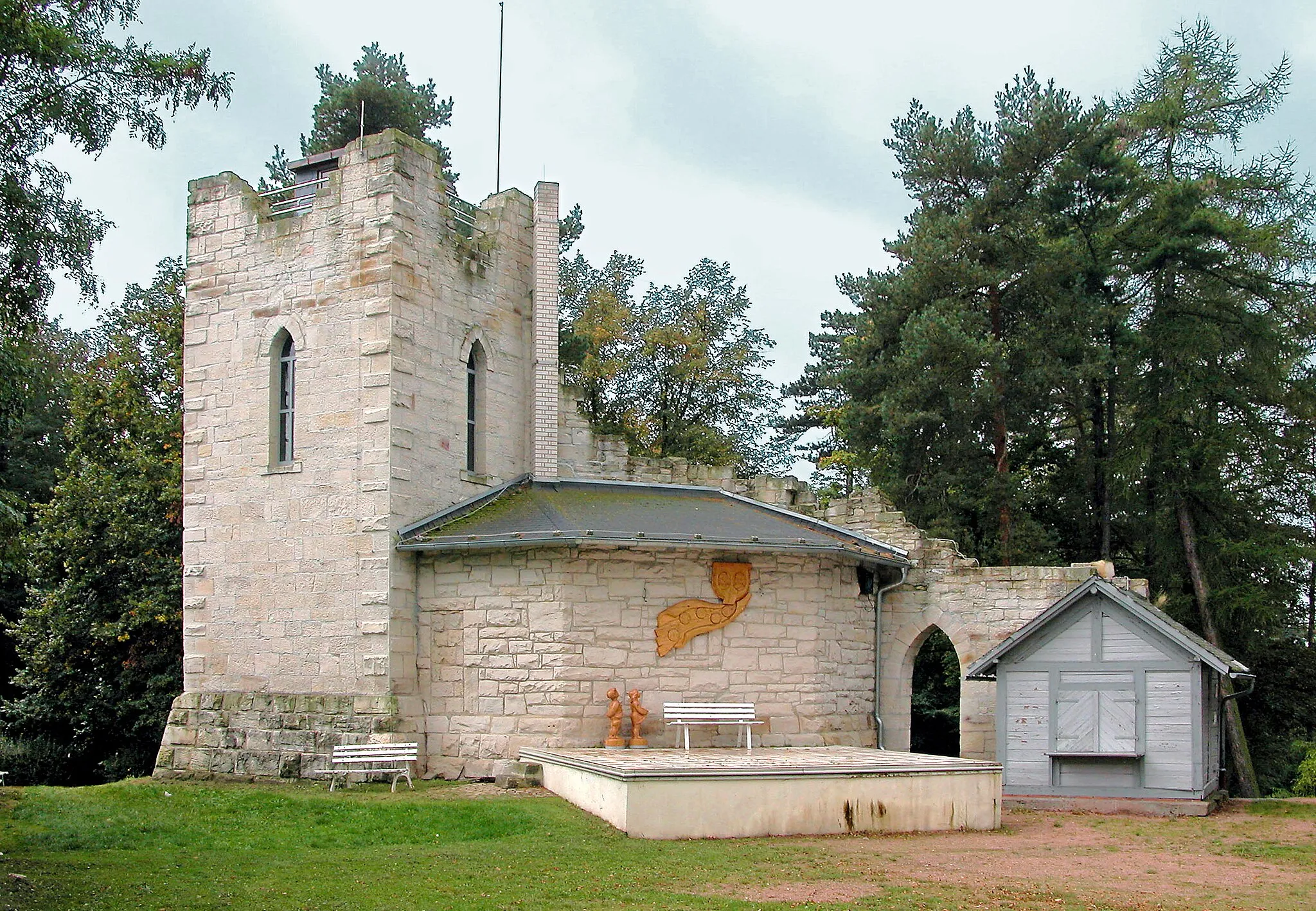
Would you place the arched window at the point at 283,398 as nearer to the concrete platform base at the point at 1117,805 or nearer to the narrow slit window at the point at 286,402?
the narrow slit window at the point at 286,402

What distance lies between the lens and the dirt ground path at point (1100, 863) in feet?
32.9

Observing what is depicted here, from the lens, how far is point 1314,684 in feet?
83.6

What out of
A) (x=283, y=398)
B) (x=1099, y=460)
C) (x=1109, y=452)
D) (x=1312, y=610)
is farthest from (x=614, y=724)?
(x=1312, y=610)

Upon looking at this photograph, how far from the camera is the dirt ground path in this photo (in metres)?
→ 10.0

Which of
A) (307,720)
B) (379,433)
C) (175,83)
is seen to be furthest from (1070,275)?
(175,83)

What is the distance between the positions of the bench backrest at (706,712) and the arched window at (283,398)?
598 cm

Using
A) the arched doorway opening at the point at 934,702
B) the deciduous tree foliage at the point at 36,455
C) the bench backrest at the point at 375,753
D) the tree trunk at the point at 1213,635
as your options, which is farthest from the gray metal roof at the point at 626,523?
the arched doorway opening at the point at 934,702

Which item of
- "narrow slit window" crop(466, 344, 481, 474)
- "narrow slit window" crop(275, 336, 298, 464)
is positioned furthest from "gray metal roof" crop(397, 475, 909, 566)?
"narrow slit window" crop(275, 336, 298, 464)

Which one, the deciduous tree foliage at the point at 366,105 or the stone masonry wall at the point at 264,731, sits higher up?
the deciduous tree foliage at the point at 366,105

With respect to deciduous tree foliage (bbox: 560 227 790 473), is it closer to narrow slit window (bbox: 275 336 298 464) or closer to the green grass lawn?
narrow slit window (bbox: 275 336 298 464)

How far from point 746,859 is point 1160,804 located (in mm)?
6309

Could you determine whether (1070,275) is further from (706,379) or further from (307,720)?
(307,720)

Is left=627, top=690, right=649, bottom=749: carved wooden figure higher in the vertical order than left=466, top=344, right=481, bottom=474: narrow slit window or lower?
lower

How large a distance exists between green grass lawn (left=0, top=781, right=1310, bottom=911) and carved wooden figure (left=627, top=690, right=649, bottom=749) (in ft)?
6.67
